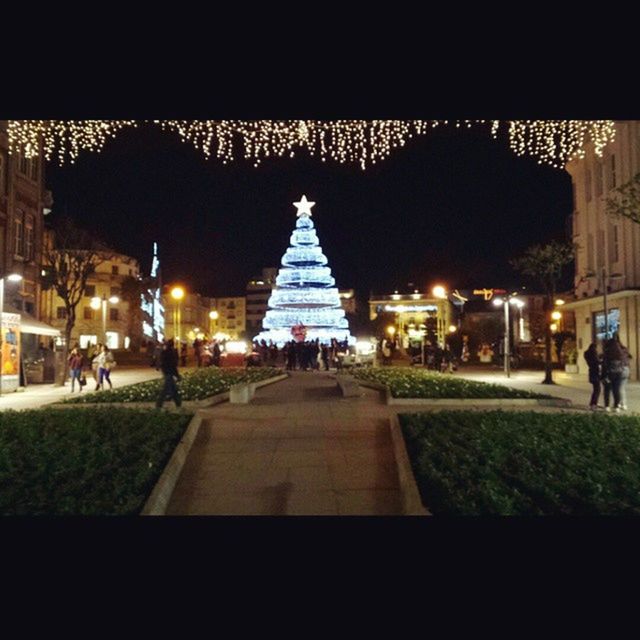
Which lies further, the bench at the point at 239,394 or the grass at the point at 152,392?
the bench at the point at 239,394

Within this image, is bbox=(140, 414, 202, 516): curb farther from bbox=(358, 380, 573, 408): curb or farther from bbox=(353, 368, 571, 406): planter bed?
bbox=(353, 368, 571, 406): planter bed

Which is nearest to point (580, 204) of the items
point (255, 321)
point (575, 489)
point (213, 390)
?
point (213, 390)

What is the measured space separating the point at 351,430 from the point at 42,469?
18.5 ft

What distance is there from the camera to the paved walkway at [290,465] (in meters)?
8.82

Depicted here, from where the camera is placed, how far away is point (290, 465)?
412 inches

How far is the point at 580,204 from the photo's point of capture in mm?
35406

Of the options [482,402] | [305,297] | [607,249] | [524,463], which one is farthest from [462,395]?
[305,297]

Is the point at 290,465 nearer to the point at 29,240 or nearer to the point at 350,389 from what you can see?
the point at 350,389

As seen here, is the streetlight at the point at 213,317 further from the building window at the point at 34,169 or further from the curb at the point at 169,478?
the curb at the point at 169,478

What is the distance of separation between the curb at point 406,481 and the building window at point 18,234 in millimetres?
27360

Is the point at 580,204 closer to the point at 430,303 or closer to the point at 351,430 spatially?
the point at 351,430

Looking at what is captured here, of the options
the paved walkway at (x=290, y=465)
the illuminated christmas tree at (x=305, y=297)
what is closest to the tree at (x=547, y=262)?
the paved walkway at (x=290, y=465)

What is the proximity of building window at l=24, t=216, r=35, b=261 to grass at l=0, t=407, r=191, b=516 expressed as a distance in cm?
2363

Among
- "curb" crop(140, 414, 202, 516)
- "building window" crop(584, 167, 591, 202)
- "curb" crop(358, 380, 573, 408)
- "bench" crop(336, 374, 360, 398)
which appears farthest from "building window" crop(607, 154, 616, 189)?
"curb" crop(140, 414, 202, 516)
